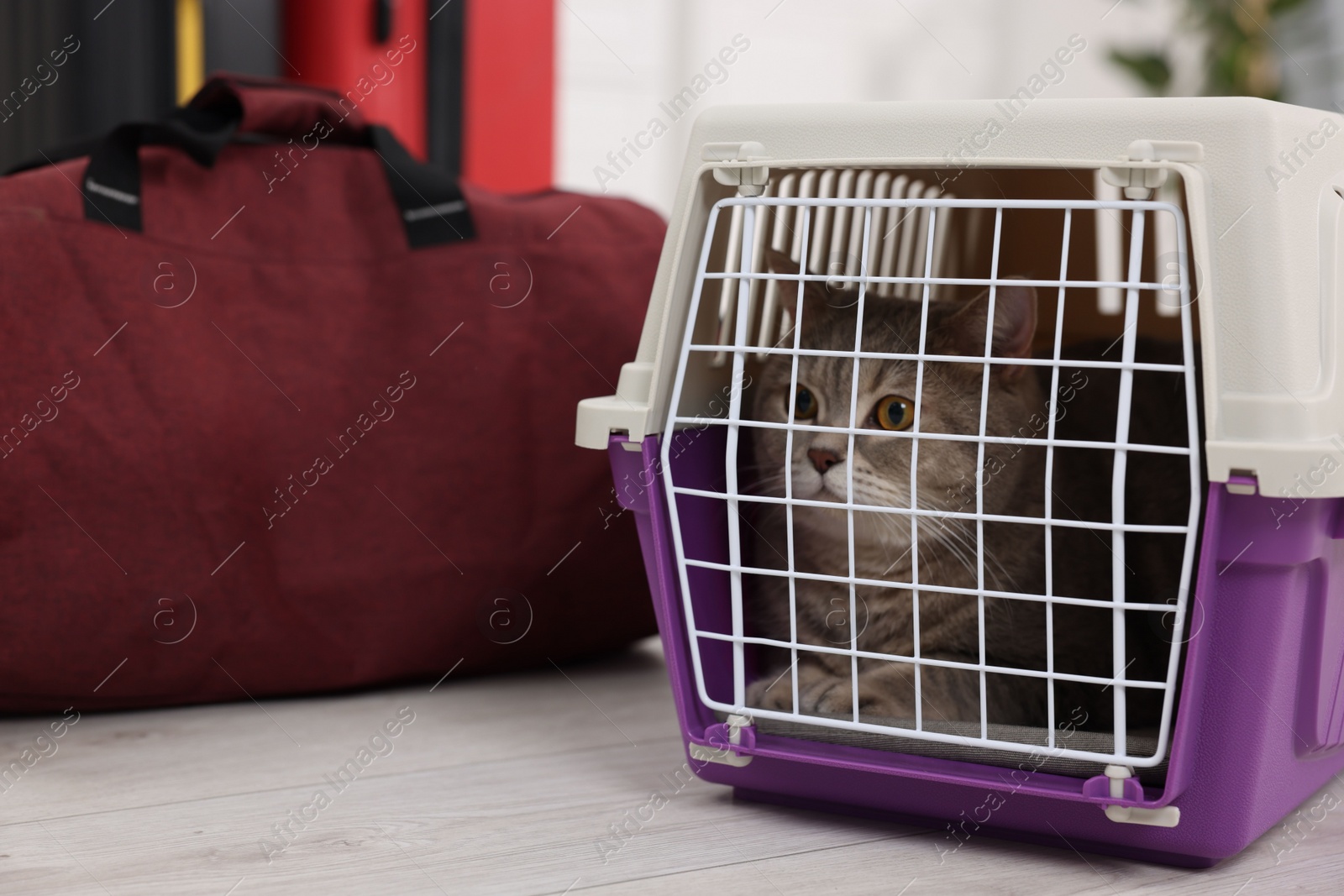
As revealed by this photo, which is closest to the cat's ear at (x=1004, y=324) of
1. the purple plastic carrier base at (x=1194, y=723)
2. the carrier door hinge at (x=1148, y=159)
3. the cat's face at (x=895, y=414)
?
the cat's face at (x=895, y=414)

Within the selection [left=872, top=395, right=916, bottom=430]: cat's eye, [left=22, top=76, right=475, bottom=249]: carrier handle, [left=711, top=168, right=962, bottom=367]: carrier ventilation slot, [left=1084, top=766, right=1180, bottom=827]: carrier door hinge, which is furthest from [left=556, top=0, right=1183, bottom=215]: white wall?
[left=1084, top=766, right=1180, bottom=827]: carrier door hinge

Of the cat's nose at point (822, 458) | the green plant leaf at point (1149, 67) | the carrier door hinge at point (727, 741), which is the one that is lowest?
the carrier door hinge at point (727, 741)

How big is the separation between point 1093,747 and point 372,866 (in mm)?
579

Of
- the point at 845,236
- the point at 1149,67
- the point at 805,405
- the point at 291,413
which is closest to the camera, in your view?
the point at 805,405

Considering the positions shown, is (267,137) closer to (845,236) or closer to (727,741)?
(845,236)

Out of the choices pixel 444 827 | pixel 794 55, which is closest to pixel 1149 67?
pixel 794 55

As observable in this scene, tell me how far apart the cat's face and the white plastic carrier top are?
0.57ft

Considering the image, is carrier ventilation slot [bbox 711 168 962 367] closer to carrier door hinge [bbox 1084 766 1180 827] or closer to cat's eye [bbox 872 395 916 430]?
cat's eye [bbox 872 395 916 430]

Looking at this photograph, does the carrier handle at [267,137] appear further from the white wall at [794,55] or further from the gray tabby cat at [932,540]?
the white wall at [794,55]

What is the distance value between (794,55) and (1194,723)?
2.50m

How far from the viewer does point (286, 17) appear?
92.7 inches

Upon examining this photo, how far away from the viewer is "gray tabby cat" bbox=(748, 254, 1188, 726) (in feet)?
3.57

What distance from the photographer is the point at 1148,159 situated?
88cm

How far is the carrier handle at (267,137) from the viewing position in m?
1.25
